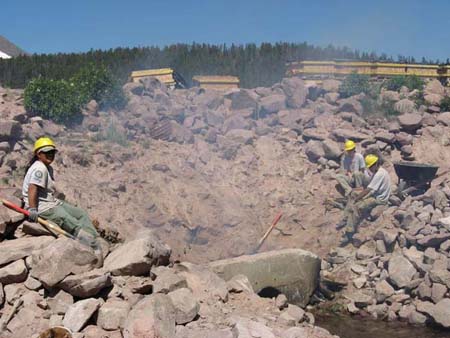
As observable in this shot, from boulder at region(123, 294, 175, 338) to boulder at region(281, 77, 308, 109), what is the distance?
1007 cm

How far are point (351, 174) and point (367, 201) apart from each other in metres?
0.90

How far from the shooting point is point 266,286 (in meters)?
7.41

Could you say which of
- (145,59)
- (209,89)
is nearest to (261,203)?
(209,89)

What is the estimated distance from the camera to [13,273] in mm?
5113

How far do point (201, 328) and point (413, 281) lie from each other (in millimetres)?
4516

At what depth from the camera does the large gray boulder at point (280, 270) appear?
23.5ft

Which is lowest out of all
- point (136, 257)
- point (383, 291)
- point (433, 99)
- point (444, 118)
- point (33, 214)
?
point (383, 291)

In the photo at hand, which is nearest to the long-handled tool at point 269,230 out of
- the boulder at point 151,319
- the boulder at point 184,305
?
the boulder at point 184,305

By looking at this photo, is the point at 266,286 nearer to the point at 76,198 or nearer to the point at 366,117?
the point at 76,198

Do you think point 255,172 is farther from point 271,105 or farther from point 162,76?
point 162,76

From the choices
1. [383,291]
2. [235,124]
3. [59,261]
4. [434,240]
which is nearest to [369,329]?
[383,291]

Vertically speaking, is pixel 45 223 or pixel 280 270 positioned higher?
pixel 45 223

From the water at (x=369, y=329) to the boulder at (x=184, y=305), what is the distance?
314 cm

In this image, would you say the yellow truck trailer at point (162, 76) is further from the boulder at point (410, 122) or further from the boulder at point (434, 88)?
the boulder at point (434, 88)
